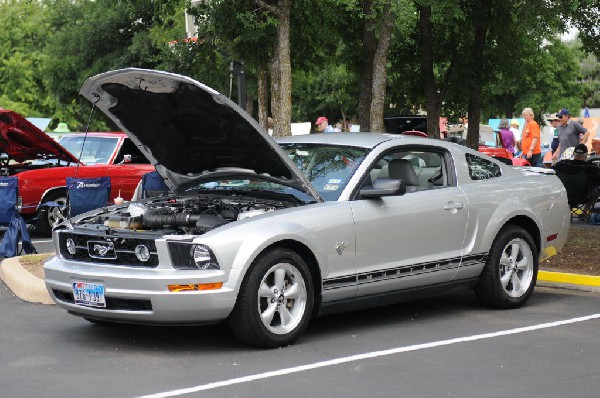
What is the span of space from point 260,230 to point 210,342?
106 centimetres

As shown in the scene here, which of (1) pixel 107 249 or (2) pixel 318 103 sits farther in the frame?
(2) pixel 318 103

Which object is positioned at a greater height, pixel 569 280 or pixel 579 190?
pixel 579 190

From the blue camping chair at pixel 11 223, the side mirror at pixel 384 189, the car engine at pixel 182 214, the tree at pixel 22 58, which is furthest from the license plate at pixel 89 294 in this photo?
the tree at pixel 22 58

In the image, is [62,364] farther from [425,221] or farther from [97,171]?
[97,171]

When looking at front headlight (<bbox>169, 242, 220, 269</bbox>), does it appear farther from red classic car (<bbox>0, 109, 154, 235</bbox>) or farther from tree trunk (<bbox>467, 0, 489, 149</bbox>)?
tree trunk (<bbox>467, 0, 489, 149</bbox>)

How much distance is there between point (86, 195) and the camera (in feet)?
45.5

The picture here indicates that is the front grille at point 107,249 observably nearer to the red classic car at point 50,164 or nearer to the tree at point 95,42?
the red classic car at point 50,164

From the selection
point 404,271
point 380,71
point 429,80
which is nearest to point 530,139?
point 429,80

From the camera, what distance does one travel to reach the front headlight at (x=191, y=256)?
740 cm

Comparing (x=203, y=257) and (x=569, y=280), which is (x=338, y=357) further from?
(x=569, y=280)

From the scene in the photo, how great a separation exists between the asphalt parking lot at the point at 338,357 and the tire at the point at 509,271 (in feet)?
0.43

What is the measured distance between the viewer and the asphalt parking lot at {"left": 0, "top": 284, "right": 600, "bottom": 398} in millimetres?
6574

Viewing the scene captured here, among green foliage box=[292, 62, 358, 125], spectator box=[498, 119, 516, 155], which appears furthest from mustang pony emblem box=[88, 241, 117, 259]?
green foliage box=[292, 62, 358, 125]

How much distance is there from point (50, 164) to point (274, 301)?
9.95 m
